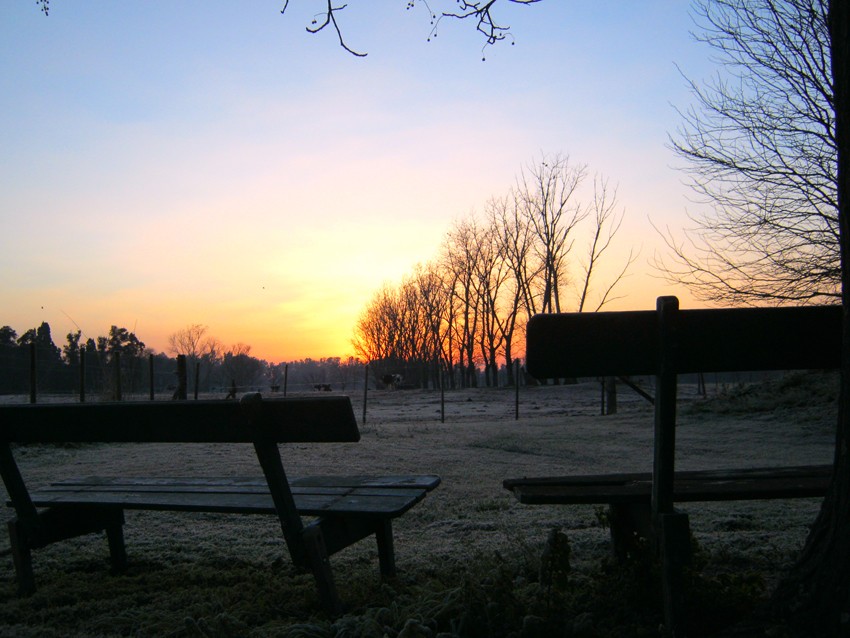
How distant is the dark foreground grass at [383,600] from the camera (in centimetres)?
226

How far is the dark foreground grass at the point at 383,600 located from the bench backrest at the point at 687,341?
0.72 metres

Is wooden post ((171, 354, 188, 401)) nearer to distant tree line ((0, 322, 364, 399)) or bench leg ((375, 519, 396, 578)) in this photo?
distant tree line ((0, 322, 364, 399))

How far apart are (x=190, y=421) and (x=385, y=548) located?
1.17 metres

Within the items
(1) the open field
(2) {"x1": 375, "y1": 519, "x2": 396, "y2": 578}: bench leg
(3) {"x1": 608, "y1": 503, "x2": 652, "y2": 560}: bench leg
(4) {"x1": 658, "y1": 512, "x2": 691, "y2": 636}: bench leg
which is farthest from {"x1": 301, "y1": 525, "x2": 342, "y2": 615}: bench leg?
(4) {"x1": 658, "y1": 512, "x2": 691, "y2": 636}: bench leg

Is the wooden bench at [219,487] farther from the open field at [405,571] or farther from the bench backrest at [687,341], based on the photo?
the bench backrest at [687,341]

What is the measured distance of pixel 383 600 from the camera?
2.95m

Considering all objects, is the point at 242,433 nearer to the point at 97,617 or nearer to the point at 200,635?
the point at 200,635

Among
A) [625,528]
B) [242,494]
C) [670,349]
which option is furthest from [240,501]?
[670,349]

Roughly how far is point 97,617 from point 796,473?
9.98ft

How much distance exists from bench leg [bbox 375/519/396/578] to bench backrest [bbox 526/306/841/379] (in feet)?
5.10

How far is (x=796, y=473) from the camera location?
304 centimetres

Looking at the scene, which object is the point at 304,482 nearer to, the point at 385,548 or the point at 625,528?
the point at 385,548

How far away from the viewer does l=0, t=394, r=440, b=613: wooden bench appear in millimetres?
2693

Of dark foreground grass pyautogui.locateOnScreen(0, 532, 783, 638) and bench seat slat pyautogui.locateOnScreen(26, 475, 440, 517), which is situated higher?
bench seat slat pyautogui.locateOnScreen(26, 475, 440, 517)
